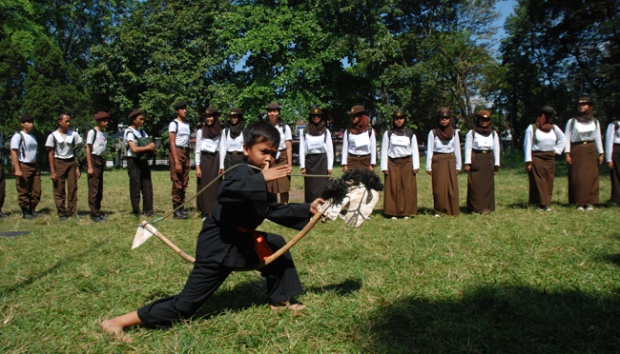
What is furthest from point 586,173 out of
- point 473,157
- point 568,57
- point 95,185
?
point 568,57

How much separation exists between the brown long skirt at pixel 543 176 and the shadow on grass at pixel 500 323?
518 centimetres

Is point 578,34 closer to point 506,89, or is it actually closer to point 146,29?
point 506,89

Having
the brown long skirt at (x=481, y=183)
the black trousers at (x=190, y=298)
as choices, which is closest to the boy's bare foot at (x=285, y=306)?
the black trousers at (x=190, y=298)

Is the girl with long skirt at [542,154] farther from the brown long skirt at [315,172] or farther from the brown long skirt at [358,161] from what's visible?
the brown long skirt at [315,172]

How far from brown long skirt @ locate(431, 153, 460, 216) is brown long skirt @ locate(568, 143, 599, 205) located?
7.84 feet

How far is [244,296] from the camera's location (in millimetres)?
4469

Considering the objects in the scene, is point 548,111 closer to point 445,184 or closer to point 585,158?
point 585,158

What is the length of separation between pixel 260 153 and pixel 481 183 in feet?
20.3

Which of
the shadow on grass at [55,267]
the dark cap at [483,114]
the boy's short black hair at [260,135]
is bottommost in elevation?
the shadow on grass at [55,267]

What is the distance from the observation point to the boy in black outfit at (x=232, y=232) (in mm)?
3500

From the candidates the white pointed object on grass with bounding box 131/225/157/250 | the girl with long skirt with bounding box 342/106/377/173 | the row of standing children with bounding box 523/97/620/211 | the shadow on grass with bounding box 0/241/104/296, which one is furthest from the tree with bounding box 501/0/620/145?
the white pointed object on grass with bounding box 131/225/157/250

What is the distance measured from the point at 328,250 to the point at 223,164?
3523 mm

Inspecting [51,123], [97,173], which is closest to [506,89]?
[51,123]

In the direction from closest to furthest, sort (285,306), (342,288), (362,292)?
(285,306), (362,292), (342,288)
